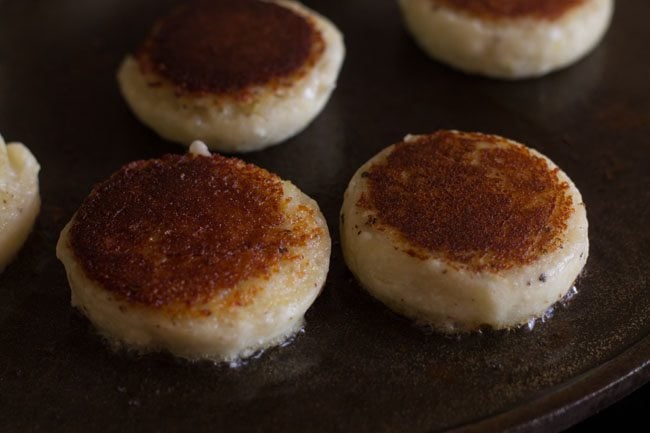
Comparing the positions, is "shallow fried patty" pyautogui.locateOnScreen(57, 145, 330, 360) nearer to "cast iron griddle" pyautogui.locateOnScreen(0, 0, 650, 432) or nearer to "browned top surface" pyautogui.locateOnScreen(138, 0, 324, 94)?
"cast iron griddle" pyautogui.locateOnScreen(0, 0, 650, 432)

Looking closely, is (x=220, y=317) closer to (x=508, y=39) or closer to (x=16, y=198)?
(x=16, y=198)

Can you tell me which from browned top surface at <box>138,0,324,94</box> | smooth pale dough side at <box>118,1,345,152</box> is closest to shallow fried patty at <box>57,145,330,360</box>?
smooth pale dough side at <box>118,1,345,152</box>

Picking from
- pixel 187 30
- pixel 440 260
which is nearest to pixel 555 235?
pixel 440 260

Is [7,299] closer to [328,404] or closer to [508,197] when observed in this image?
[328,404]

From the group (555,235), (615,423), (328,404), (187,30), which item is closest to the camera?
(328,404)

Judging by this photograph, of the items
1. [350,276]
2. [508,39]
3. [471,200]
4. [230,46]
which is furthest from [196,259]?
[508,39]
